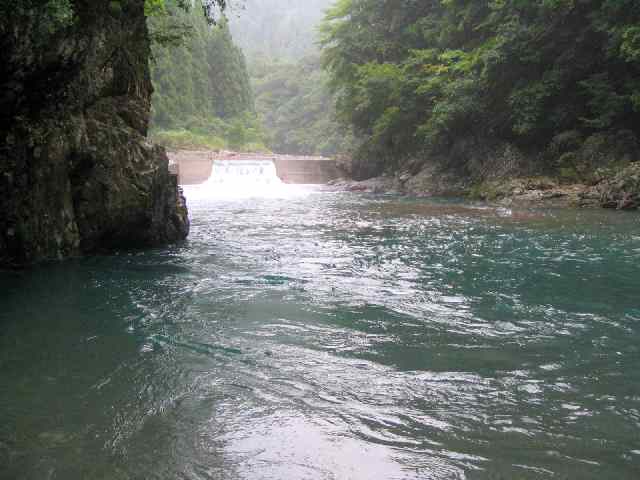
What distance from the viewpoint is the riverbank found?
14.8 meters

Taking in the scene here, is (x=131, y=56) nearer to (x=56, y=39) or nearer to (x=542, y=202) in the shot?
(x=56, y=39)

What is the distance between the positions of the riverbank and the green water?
792 cm

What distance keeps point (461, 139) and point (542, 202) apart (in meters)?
7.05

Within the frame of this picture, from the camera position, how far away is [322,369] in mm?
3941

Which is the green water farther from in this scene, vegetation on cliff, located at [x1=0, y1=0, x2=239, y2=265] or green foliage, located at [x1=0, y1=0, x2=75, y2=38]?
green foliage, located at [x1=0, y1=0, x2=75, y2=38]

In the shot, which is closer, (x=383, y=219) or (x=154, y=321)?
(x=154, y=321)

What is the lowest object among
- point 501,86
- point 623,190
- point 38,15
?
point 623,190

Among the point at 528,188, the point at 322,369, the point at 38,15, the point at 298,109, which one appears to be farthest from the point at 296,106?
the point at 322,369

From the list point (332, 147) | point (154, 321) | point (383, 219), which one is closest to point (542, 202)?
point (383, 219)

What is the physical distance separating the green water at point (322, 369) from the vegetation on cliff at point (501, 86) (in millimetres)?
10624

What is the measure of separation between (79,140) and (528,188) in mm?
14785

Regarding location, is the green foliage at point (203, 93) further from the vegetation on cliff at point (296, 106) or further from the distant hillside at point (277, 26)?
the distant hillside at point (277, 26)

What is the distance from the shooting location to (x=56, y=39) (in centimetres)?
618

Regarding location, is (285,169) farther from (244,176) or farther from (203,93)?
(203,93)
